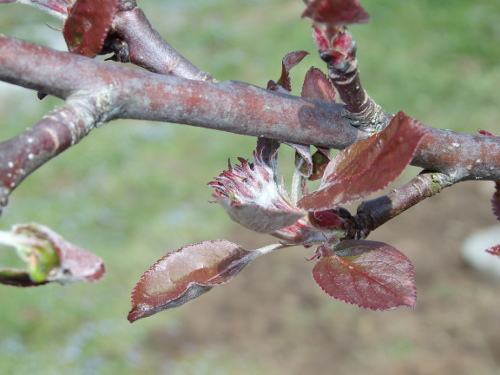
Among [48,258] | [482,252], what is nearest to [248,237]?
[482,252]

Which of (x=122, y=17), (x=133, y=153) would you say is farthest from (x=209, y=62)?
(x=122, y=17)

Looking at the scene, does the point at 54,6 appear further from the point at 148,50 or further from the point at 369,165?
the point at 369,165

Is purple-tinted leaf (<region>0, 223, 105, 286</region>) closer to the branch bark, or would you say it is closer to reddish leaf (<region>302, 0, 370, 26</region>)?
the branch bark

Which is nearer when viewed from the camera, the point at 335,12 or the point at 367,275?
the point at 335,12

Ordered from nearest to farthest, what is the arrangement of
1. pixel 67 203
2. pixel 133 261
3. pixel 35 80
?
pixel 35 80, pixel 133 261, pixel 67 203

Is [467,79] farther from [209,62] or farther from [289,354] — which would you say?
[289,354]

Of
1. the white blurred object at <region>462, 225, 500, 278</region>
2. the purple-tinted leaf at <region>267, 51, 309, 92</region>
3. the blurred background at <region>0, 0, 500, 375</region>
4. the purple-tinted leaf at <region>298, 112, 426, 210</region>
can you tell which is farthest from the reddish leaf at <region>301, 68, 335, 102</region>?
the white blurred object at <region>462, 225, 500, 278</region>
